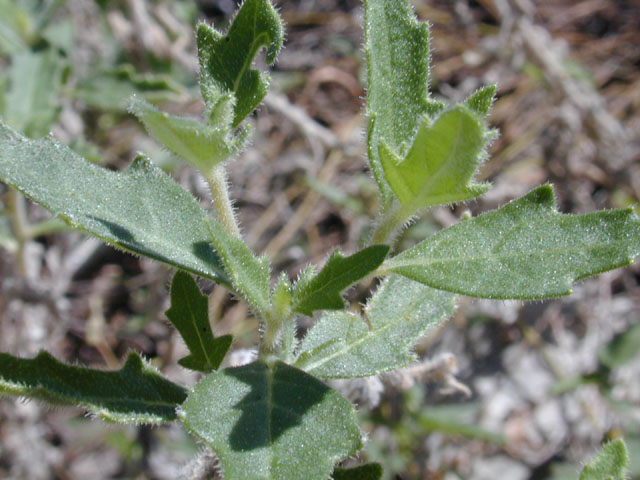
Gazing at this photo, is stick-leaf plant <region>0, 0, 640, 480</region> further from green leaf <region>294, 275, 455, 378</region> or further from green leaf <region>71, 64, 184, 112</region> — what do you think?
green leaf <region>71, 64, 184, 112</region>

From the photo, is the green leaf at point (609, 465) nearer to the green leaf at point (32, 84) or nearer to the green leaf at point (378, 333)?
the green leaf at point (378, 333)

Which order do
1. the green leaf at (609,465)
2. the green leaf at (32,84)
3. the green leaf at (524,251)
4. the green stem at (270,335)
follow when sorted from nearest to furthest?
the green leaf at (524,251), the green stem at (270,335), the green leaf at (609,465), the green leaf at (32,84)

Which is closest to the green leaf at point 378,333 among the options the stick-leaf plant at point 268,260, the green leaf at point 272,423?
the stick-leaf plant at point 268,260

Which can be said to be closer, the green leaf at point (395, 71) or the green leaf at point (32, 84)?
the green leaf at point (395, 71)

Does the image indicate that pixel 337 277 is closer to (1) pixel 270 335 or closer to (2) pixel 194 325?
(1) pixel 270 335

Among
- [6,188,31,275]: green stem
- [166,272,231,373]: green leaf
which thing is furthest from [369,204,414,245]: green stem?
[6,188,31,275]: green stem

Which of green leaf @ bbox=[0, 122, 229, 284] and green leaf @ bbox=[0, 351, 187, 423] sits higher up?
green leaf @ bbox=[0, 122, 229, 284]
